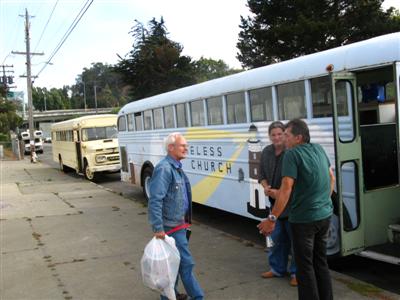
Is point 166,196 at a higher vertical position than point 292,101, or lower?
lower

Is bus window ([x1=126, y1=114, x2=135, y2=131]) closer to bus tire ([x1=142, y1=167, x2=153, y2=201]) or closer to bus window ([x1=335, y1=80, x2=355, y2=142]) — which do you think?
bus tire ([x1=142, y1=167, x2=153, y2=201])

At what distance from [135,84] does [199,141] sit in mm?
43557

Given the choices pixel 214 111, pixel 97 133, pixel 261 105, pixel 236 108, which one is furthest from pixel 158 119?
pixel 97 133

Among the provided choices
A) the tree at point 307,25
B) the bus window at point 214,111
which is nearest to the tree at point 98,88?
the tree at point 307,25

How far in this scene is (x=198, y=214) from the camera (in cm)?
988

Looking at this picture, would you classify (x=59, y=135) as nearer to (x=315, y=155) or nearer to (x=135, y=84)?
(x=315, y=155)

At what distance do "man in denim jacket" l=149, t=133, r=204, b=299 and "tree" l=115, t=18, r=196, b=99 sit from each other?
149 feet

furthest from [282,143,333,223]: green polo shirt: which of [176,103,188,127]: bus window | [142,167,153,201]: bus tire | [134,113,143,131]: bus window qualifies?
[134,113,143,131]: bus window

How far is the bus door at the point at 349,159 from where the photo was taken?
15.5 ft

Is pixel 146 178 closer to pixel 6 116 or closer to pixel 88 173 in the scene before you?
pixel 88 173

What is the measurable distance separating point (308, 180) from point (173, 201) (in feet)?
3.94

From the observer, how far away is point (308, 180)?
379 centimetres

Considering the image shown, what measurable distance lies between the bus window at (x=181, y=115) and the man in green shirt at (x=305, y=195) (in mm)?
4954

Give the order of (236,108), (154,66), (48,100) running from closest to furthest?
(236,108) < (154,66) < (48,100)
